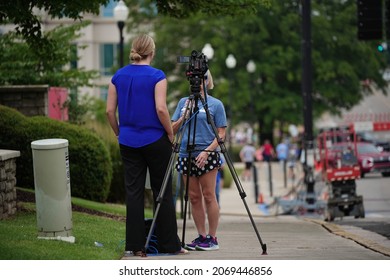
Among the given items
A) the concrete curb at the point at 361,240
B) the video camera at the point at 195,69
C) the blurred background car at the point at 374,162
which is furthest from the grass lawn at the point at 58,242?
the blurred background car at the point at 374,162

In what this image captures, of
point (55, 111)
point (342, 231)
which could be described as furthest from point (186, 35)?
point (342, 231)

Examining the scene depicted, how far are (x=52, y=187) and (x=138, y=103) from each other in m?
1.38

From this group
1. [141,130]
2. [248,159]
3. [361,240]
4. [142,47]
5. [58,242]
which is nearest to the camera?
[142,47]


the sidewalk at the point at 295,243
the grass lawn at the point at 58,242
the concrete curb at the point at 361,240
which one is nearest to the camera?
the grass lawn at the point at 58,242

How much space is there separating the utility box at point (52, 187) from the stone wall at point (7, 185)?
209 centimetres

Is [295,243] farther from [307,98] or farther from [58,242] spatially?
[307,98]

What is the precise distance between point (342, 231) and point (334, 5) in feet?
158

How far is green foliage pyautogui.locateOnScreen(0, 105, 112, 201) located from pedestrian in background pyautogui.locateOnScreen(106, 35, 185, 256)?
657 cm

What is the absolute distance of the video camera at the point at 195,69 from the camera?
974 cm

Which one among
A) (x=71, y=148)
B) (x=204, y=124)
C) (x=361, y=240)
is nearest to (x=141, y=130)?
(x=204, y=124)

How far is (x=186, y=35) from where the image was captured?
59438 mm

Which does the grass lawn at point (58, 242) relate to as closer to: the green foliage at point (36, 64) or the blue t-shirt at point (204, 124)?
the blue t-shirt at point (204, 124)

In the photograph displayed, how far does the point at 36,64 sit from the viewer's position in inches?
829

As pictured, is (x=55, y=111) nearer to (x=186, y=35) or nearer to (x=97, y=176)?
(x=97, y=176)
